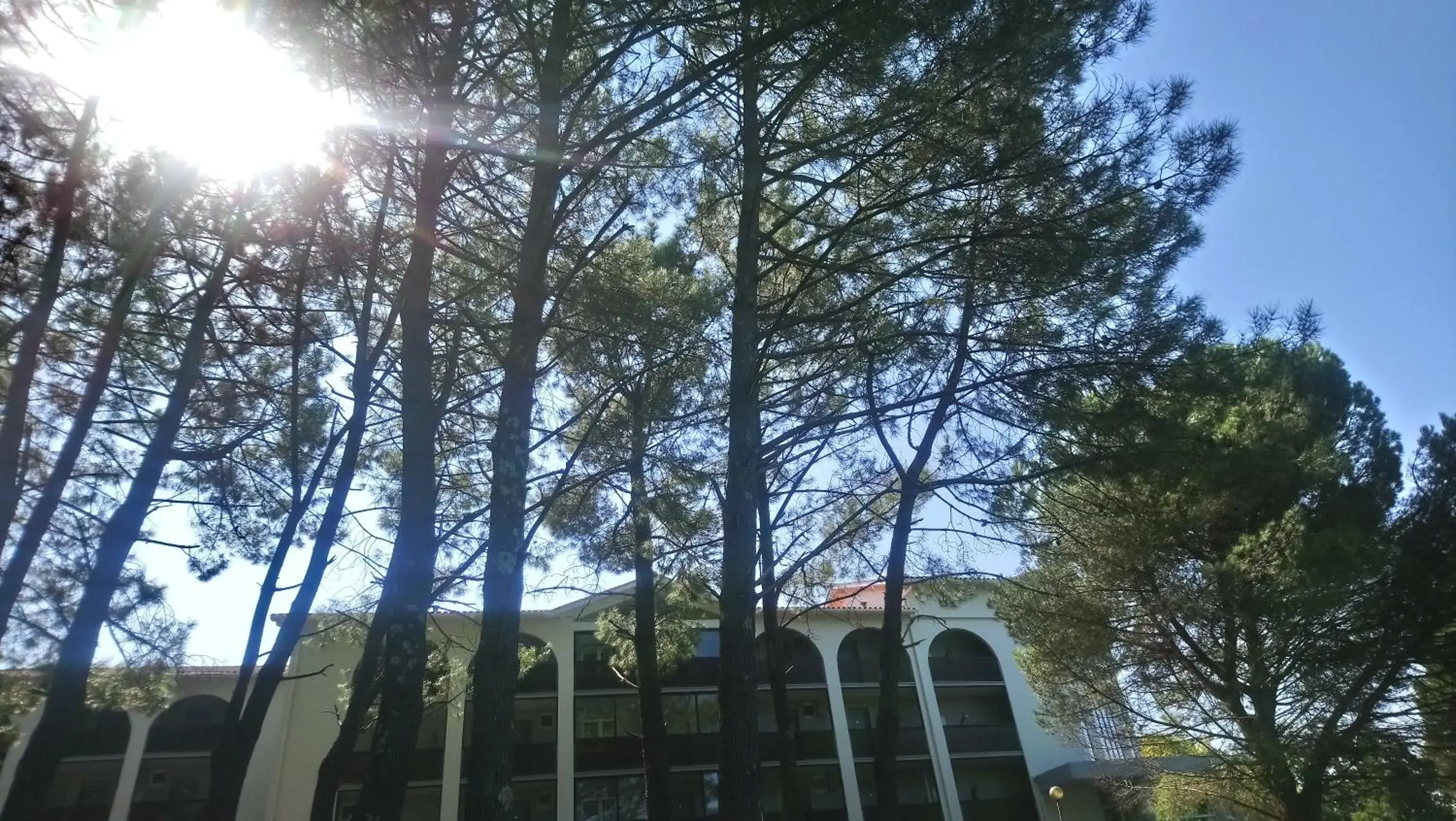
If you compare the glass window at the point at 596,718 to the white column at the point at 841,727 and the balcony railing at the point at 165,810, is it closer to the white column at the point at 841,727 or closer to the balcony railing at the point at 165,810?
the white column at the point at 841,727

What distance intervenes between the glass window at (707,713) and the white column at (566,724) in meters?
3.05

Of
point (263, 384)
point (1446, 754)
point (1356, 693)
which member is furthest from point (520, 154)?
point (1446, 754)

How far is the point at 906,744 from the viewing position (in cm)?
2056

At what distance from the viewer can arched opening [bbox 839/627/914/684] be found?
832 inches

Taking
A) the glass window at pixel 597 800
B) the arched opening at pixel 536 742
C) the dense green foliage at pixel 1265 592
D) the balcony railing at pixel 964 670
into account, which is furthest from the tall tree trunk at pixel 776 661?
the balcony railing at pixel 964 670

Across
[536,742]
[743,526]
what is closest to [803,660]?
[536,742]

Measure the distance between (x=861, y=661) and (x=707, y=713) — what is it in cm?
447

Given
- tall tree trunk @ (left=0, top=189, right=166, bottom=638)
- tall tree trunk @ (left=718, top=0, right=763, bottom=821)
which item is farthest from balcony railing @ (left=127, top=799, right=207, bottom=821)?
tall tree trunk @ (left=718, top=0, right=763, bottom=821)

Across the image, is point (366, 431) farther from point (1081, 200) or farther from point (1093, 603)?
point (1093, 603)

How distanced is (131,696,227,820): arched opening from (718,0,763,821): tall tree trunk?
1686 cm

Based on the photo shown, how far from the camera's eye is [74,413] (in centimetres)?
708

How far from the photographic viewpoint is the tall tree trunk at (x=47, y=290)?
5.56 metres

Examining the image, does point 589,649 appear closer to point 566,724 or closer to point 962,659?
point 566,724

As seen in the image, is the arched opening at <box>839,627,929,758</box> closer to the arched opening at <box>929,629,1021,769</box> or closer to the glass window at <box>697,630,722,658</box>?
the arched opening at <box>929,629,1021,769</box>
